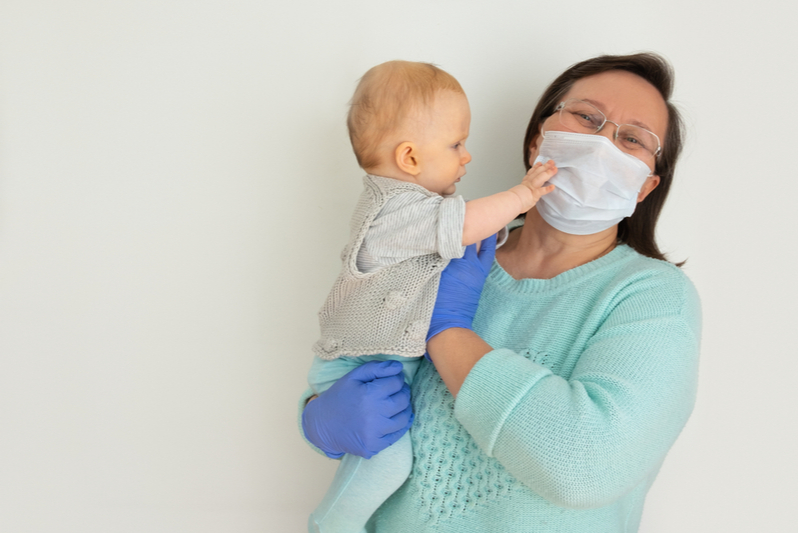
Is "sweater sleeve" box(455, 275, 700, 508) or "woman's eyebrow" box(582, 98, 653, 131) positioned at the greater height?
"woman's eyebrow" box(582, 98, 653, 131)

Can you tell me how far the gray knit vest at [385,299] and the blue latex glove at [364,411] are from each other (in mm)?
75

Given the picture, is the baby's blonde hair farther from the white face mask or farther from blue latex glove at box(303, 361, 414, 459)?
blue latex glove at box(303, 361, 414, 459)

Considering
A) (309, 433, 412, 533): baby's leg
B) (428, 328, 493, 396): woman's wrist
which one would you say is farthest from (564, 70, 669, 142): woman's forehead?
(309, 433, 412, 533): baby's leg

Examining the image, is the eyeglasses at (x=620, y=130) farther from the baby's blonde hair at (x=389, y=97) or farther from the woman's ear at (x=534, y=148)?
the baby's blonde hair at (x=389, y=97)

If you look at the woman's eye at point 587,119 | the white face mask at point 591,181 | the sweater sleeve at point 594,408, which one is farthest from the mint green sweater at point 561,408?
the woman's eye at point 587,119

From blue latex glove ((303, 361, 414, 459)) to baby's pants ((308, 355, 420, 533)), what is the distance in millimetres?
29

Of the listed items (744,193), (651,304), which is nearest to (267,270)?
(651,304)

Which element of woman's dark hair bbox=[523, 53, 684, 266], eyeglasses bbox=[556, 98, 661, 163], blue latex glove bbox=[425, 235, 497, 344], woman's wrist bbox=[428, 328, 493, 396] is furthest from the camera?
woman's dark hair bbox=[523, 53, 684, 266]

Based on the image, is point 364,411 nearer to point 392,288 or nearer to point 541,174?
point 392,288

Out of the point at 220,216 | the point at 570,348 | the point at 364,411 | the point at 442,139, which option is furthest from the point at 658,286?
the point at 220,216

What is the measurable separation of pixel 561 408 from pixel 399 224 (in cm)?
53

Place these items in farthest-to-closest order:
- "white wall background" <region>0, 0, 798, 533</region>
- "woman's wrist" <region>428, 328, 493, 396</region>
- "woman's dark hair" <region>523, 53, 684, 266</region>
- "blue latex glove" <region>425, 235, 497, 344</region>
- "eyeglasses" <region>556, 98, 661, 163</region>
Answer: "white wall background" <region>0, 0, 798, 533</region>, "woman's dark hair" <region>523, 53, 684, 266</region>, "eyeglasses" <region>556, 98, 661, 163</region>, "blue latex glove" <region>425, 235, 497, 344</region>, "woman's wrist" <region>428, 328, 493, 396</region>

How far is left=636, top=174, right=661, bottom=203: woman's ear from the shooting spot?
5.16 ft

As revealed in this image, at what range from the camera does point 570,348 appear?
134 cm
